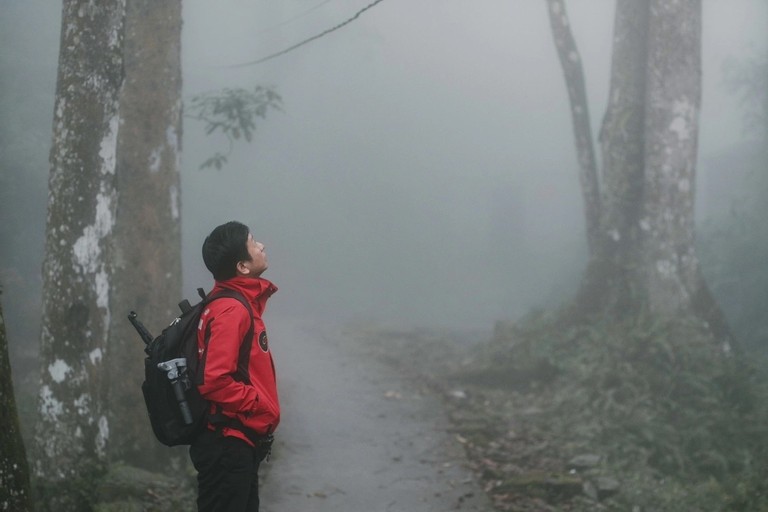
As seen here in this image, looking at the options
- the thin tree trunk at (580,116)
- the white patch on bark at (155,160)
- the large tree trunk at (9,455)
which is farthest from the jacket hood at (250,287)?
the thin tree trunk at (580,116)

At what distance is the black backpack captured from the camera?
4238 millimetres

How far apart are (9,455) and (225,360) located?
1078 millimetres

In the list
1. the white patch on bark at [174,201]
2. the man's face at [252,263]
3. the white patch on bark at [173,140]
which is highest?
the white patch on bark at [173,140]

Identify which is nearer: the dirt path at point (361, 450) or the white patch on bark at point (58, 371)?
the white patch on bark at point (58, 371)

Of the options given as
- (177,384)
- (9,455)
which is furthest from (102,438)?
(9,455)

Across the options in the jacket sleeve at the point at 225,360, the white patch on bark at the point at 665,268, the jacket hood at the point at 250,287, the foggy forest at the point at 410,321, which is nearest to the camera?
Answer: the jacket sleeve at the point at 225,360

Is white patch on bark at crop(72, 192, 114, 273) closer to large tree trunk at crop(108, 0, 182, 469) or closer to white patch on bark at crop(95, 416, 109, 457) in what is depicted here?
white patch on bark at crop(95, 416, 109, 457)

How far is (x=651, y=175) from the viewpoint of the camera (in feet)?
41.5

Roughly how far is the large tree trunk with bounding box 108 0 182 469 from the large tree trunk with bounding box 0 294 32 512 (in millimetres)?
5386

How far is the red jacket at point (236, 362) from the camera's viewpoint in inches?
164

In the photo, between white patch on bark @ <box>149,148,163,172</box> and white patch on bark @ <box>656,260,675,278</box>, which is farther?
white patch on bark @ <box>656,260,675,278</box>

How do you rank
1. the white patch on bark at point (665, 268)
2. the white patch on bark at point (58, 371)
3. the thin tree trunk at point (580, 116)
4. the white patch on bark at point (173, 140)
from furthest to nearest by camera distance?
the thin tree trunk at point (580, 116)
the white patch on bark at point (665, 268)
the white patch on bark at point (173, 140)
the white patch on bark at point (58, 371)

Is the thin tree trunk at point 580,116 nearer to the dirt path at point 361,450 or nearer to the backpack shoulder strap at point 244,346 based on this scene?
the dirt path at point 361,450

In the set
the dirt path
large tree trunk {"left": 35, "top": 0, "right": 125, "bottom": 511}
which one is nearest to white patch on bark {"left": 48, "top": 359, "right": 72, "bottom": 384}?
large tree trunk {"left": 35, "top": 0, "right": 125, "bottom": 511}
